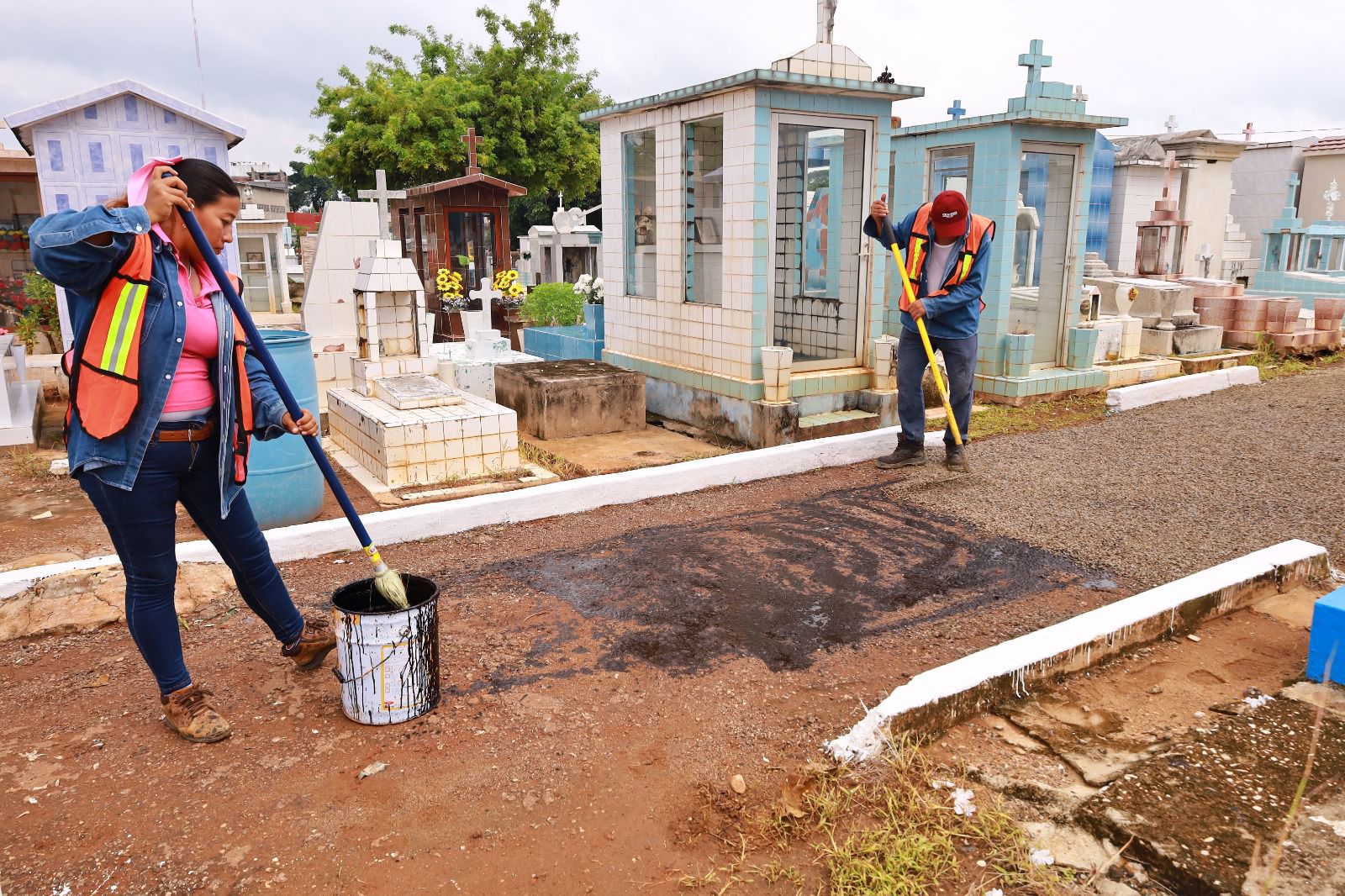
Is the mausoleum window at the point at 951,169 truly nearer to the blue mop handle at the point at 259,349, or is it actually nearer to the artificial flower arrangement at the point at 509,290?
the artificial flower arrangement at the point at 509,290

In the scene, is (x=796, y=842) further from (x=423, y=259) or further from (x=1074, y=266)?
(x=423, y=259)

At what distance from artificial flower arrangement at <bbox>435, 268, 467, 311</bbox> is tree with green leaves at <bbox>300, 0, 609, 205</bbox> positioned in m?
10.2

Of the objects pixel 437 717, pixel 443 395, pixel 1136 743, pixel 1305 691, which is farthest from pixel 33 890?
pixel 443 395

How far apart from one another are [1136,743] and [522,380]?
6.25 m

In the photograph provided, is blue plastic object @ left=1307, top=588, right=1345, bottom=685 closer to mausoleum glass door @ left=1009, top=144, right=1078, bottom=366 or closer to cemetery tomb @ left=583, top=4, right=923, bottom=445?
cemetery tomb @ left=583, top=4, right=923, bottom=445

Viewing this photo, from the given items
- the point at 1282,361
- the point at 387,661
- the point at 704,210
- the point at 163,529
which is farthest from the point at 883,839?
the point at 1282,361

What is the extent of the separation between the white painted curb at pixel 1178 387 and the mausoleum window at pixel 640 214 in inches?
185

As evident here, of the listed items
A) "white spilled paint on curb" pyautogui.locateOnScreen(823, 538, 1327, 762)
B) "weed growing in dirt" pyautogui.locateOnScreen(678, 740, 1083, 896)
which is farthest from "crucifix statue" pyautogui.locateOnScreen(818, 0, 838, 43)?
"weed growing in dirt" pyautogui.locateOnScreen(678, 740, 1083, 896)

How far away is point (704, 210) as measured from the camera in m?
8.75

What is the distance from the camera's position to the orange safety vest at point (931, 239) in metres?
6.12

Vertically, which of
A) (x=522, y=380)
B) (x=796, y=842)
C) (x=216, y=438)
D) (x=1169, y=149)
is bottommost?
(x=796, y=842)

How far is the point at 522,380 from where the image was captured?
827cm

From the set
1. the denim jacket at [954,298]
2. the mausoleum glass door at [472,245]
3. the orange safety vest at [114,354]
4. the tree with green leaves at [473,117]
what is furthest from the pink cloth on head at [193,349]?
the tree with green leaves at [473,117]

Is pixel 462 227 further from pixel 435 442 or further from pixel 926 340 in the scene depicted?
pixel 926 340
